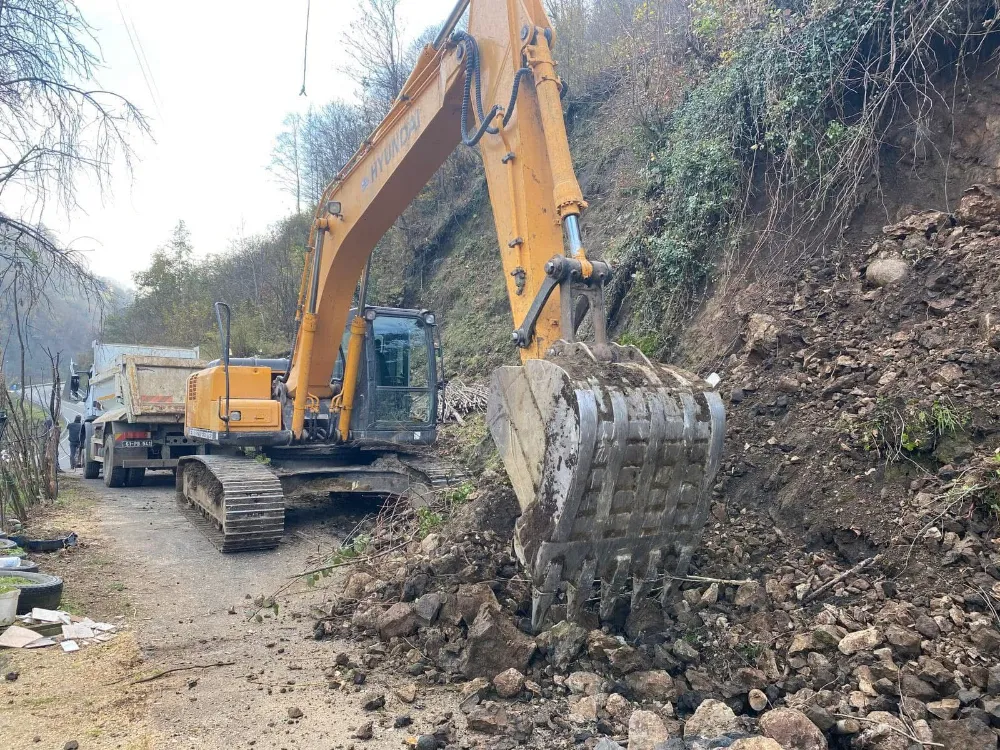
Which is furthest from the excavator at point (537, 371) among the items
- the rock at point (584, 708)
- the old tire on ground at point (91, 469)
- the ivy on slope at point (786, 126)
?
the old tire on ground at point (91, 469)

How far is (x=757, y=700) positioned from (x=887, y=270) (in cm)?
340

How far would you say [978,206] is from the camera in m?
4.56

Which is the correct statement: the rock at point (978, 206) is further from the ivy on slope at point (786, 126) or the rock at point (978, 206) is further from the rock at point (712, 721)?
the rock at point (712, 721)

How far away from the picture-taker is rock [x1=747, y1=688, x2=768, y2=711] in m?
2.68

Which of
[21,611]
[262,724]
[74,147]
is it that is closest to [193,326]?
[74,147]

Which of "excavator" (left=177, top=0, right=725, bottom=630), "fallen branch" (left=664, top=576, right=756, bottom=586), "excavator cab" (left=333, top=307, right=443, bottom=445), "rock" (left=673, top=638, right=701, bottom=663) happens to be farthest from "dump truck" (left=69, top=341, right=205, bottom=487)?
"rock" (left=673, top=638, right=701, bottom=663)

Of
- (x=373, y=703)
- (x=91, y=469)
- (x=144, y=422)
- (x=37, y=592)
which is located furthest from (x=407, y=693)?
(x=91, y=469)

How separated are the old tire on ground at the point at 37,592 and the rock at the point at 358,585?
6.21 feet

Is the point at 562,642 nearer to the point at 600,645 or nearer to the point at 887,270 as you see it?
the point at 600,645

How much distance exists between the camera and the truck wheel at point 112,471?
1122 cm

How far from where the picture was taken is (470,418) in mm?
10430

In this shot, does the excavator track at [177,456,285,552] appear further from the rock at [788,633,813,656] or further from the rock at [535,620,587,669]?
the rock at [788,633,813,656]

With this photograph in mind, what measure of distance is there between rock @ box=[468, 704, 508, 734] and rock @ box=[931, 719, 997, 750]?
156cm

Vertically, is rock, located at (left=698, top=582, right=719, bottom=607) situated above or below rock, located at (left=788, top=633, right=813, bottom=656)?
above
